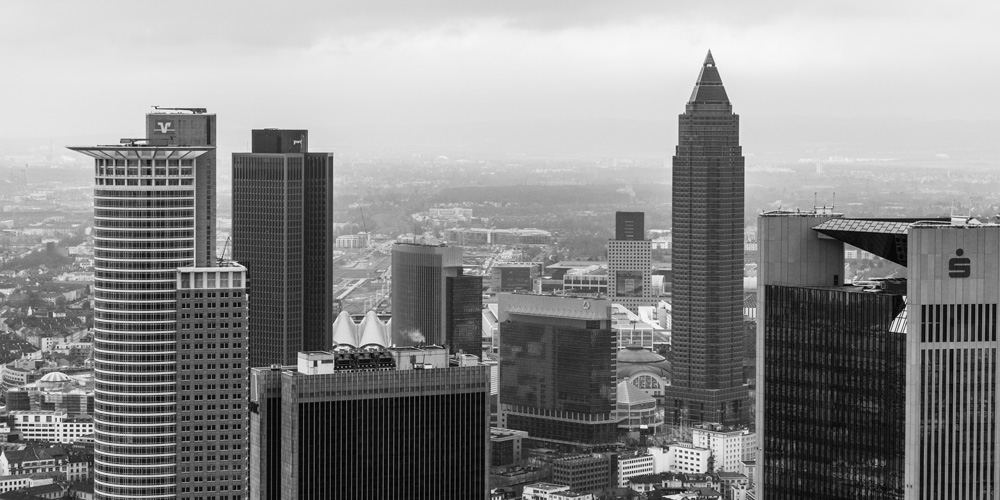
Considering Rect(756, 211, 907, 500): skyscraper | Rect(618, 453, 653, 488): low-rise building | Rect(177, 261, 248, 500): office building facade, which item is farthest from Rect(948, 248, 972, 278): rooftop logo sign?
Rect(618, 453, 653, 488): low-rise building

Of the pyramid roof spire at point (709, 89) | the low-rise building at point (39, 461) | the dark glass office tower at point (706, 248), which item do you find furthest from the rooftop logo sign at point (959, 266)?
the pyramid roof spire at point (709, 89)

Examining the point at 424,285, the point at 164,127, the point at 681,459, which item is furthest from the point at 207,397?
the point at 424,285

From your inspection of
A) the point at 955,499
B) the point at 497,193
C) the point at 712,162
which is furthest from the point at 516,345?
the point at 955,499

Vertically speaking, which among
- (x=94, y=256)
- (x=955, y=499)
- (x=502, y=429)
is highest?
(x=94, y=256)

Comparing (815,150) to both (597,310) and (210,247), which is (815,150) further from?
(210,247)

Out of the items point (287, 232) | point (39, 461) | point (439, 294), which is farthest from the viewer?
point (439, 294)

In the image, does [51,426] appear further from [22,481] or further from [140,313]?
[140,313]
